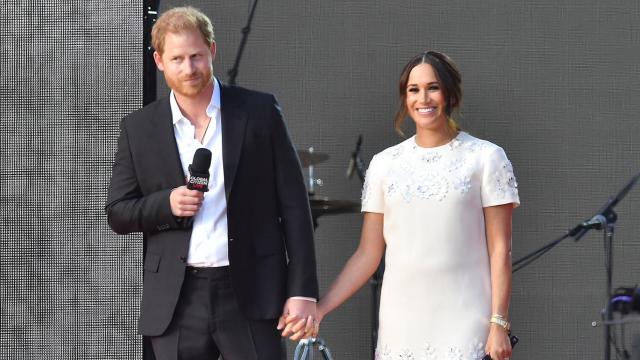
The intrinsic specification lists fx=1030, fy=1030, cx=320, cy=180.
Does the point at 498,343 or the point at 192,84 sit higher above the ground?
the point at 192,84

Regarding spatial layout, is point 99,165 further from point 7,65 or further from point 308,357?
point 308,357

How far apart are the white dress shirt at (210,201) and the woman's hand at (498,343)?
786mm

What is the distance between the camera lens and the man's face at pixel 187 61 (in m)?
2.74

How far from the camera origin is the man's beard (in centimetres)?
274

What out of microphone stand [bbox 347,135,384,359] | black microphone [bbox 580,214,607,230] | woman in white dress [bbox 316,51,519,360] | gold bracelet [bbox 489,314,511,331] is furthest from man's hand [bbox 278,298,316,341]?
black microphone [bbox 580,214,607,230]

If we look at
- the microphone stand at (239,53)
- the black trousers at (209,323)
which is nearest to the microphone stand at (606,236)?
the microphone stand at (239,53)

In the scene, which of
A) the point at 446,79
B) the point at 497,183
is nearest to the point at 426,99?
the point at 446,79

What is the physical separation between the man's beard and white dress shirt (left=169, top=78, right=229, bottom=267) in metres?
0.09

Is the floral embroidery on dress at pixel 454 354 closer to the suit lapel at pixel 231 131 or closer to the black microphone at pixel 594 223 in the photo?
the suit lapel at pixel 231 131

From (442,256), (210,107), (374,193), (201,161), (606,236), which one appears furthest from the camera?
(606,236)

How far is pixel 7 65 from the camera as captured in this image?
4.11 metres

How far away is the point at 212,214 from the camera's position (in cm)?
274

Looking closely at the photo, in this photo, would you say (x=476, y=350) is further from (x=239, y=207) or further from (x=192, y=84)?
(x=192, y=84)

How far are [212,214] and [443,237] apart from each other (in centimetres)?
68
